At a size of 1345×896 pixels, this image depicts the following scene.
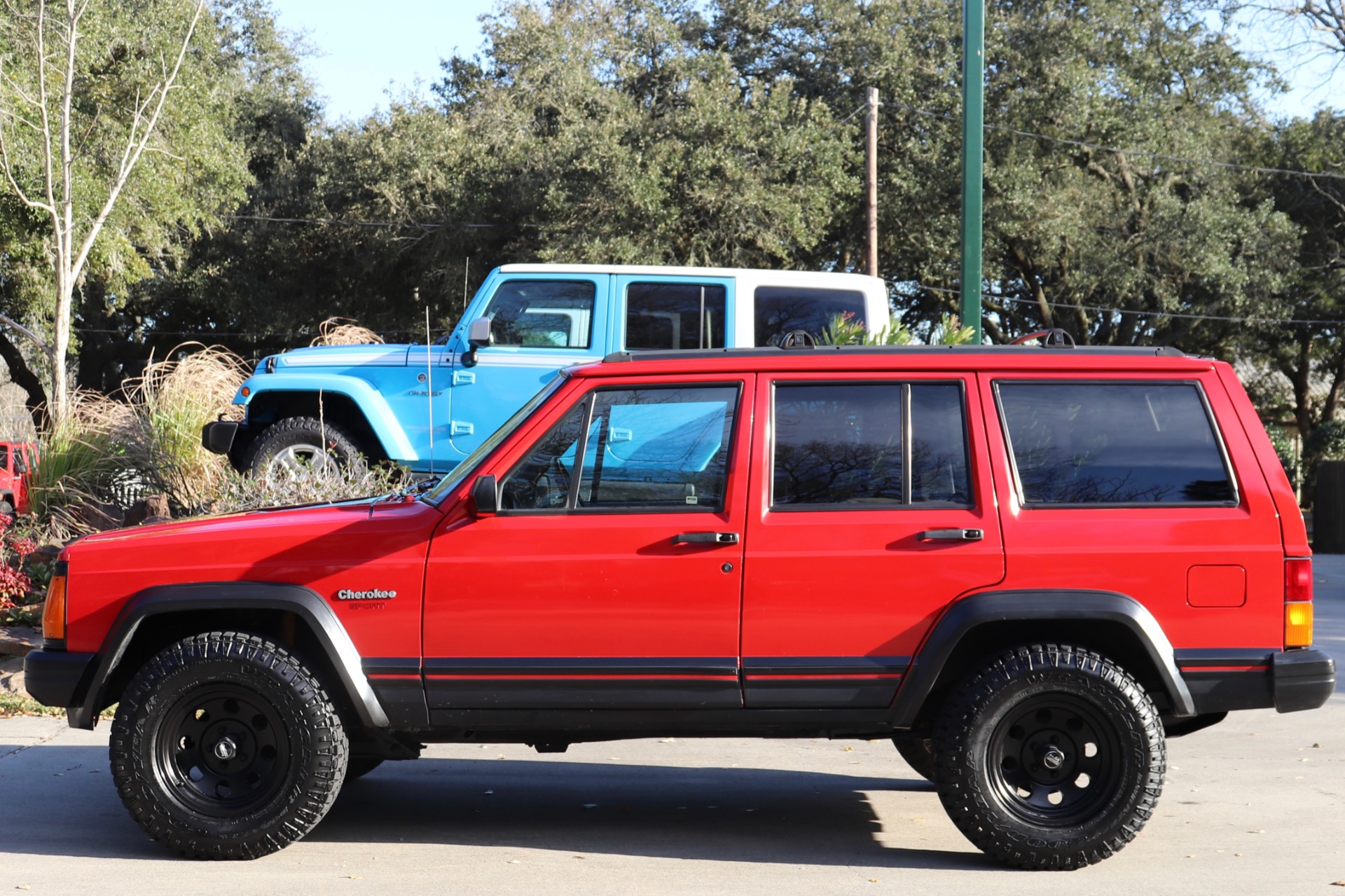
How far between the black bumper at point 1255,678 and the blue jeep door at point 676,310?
5.53 m

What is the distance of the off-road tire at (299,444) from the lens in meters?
9.84

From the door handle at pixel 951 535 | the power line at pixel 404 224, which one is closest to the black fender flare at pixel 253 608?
the door handle at pixel 951 535

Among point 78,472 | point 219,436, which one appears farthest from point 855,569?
point 78,472

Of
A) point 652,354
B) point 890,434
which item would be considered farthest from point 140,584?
point 890,434

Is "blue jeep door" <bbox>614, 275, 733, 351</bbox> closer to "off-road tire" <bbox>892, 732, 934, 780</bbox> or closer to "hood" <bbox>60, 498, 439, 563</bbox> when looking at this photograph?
"off-road tire" <bbox>892, 732, 934, 780</bbox>

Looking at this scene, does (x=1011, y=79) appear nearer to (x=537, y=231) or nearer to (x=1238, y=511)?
(x=537, y=231)

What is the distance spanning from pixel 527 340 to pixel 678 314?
1.14 m

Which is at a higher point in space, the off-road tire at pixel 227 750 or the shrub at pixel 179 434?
the shrub at pixel 179 434

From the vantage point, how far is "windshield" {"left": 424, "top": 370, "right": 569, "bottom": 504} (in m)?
5.00

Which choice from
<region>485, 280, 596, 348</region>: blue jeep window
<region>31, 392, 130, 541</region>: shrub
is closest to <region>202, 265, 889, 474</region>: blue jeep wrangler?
<region>485, 280, 596, 348</region>: blue jeep window

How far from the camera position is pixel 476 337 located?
9.50 meters

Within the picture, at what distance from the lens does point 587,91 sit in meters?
28.6

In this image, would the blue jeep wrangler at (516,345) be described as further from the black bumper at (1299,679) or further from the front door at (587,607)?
the black bumper at (1299,679)

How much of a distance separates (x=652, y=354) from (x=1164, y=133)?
24.3m
